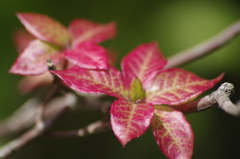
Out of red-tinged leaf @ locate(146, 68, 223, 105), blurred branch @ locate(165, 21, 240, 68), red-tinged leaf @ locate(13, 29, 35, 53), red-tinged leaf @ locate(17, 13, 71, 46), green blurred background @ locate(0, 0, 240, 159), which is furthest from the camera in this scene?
green blurred background @ locate(0, 0, 240, 159)

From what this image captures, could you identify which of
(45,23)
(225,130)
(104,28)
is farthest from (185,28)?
(45,23)

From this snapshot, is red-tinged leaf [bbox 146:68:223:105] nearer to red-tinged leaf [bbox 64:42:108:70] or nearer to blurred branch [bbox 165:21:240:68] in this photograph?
red-tinged leaf [bbox 64:42:108:70]

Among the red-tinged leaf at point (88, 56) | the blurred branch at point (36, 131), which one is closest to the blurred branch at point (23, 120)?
the blurred branch at point (36, 131)

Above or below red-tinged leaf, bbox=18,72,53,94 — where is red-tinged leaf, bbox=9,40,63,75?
above

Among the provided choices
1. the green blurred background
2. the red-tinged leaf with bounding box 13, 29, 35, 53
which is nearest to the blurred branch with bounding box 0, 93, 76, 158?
the red-tinged leaf with bounding box 13, 29, 35, 53

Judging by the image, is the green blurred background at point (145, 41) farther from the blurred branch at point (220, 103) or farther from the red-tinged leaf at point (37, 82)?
the blurred branch at point (220, 103)

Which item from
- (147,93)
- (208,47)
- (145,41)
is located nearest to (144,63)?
(147,93)
